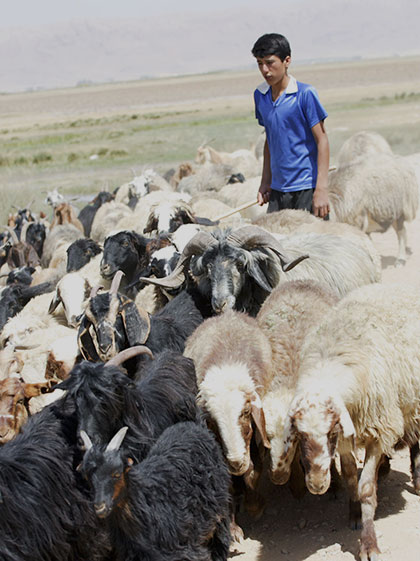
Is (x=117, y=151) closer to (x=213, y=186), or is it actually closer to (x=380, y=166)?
(x=213, y=186)

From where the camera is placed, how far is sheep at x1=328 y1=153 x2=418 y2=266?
1078 centimetres

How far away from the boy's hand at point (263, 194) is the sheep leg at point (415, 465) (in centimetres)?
327

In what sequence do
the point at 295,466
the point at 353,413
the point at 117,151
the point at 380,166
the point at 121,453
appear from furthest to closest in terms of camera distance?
the point at 117,151
the point at 380,166
the point at 295,466
the point at 353,413
the point at 121,453

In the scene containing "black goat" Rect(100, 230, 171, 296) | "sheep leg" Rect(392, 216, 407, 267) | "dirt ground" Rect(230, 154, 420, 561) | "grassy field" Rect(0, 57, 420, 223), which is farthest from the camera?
"grassy field" Rect(0, 57, 420, 223)

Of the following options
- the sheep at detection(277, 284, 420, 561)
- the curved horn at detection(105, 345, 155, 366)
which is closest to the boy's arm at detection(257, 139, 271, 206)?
the sheep at detection(277, 284, 420, 561)

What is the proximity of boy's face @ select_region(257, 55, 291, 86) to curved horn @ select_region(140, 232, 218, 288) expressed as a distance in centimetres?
143

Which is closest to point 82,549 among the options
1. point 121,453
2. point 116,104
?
point 121,453

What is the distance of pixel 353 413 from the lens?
4.43 metres

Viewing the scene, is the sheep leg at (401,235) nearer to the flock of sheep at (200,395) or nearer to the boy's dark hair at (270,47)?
the flock of sheep at (200,395)

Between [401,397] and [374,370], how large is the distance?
0.25m

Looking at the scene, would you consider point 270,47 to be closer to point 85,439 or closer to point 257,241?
point 257,241

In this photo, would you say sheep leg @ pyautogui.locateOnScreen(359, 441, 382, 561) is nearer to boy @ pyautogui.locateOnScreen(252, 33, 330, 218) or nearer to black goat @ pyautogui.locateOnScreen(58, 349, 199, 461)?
black goat @ pyautogui.locateOnScreen(58, 349, 199, 461)

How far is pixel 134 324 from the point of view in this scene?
17.4 ft

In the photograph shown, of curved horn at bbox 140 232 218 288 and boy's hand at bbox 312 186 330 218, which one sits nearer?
curved horn at bbox 140 232 218 288
